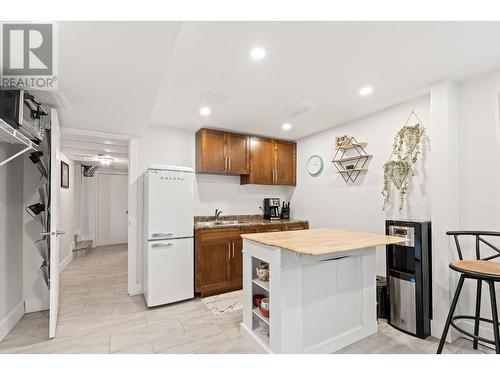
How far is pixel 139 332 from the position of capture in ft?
7.59

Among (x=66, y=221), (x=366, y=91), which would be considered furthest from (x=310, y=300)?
(x=66, y=221)

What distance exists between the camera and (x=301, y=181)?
4352 millimetres

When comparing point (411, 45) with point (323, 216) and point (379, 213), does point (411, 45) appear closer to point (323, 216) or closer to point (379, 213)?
point (379, 213)

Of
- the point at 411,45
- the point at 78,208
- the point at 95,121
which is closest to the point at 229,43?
the point at 411,45

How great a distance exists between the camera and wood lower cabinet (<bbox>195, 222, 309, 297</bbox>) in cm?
318

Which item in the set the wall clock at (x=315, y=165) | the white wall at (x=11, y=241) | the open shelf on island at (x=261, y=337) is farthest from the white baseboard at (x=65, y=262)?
the wall clock at (x=315, y=165)

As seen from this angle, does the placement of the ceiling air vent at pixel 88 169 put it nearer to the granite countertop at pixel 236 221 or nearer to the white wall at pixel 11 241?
the white wall at pixel 11 241

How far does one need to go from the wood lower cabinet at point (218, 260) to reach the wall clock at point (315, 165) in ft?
4.77

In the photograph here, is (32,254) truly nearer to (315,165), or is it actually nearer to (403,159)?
(315,165)

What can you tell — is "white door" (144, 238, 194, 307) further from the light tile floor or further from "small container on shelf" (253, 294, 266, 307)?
"small container on shelf" (253, 294, 266, 307)

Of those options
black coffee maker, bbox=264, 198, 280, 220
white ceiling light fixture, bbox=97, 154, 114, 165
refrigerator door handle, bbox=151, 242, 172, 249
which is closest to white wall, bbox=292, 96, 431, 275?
black coffee maker, bbox=264, 198, 280, 220

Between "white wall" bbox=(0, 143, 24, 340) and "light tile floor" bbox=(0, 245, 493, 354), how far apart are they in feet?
0.52

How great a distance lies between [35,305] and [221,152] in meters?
2.96

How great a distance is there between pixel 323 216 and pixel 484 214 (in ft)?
6.45
